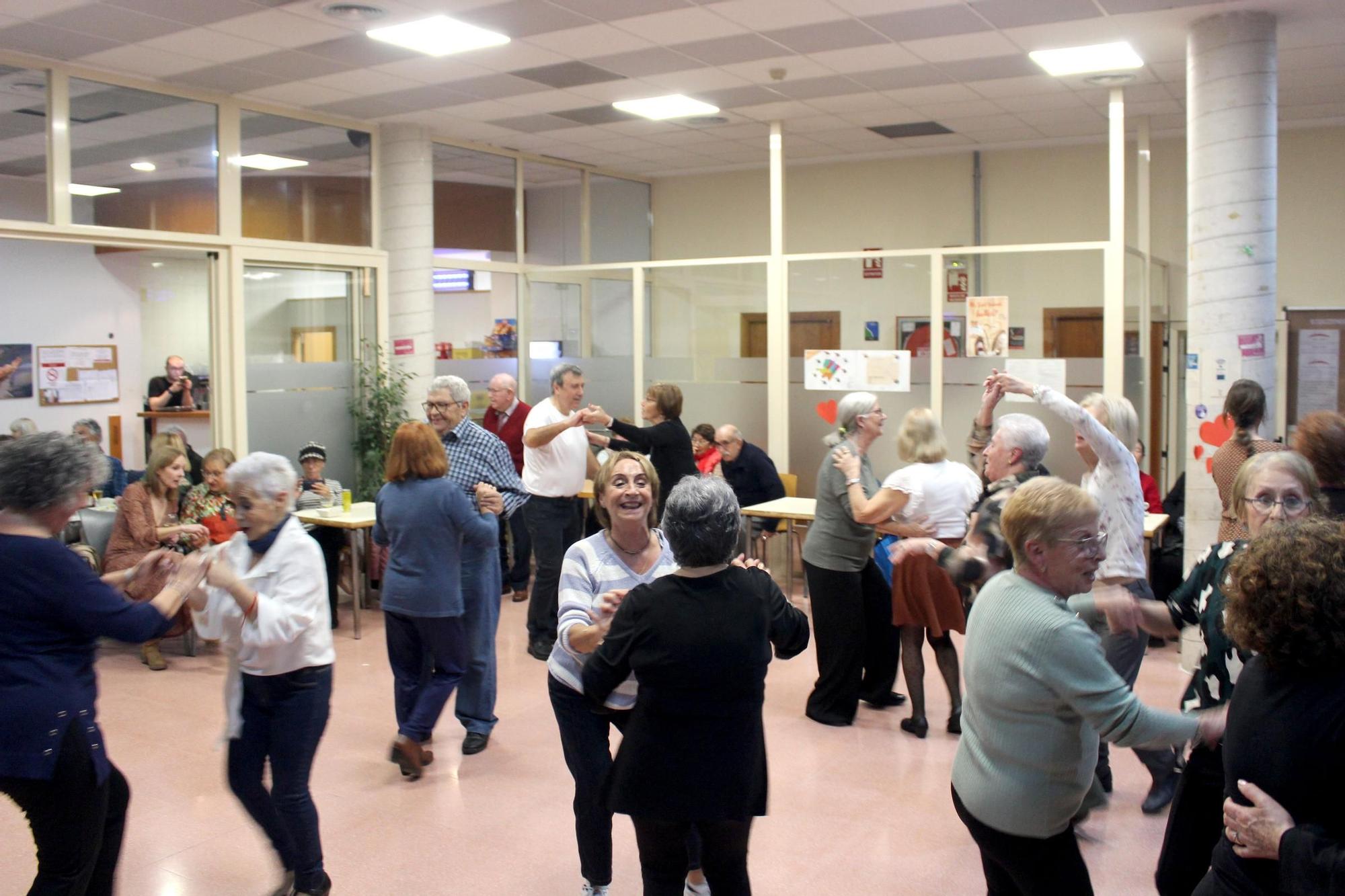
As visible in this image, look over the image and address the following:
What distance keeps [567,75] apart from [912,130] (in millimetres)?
3224

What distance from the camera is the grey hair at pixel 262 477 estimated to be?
10.7 ft

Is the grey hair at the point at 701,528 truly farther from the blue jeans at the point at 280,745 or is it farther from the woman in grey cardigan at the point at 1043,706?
the blue jeans at the point at 280,745

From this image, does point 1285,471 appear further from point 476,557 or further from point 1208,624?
point 476,557

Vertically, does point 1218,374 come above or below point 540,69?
below

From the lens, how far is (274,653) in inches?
128

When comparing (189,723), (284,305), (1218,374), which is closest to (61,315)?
(284,305)

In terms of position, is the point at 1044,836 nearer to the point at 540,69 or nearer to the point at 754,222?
the point at 540,69

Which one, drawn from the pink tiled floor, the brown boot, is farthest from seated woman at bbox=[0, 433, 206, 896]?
the brown boot

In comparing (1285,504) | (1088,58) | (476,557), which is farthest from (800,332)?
(1285,504)

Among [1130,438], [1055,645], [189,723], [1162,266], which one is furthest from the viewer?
[1162,266]

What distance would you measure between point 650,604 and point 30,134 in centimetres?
642

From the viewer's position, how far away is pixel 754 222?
11258 mm

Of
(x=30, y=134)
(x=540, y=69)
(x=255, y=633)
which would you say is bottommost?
(x=255, y=633)

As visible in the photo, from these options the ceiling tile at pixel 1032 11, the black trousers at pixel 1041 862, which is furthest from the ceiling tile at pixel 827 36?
the black trousers at pixel 1041 862
